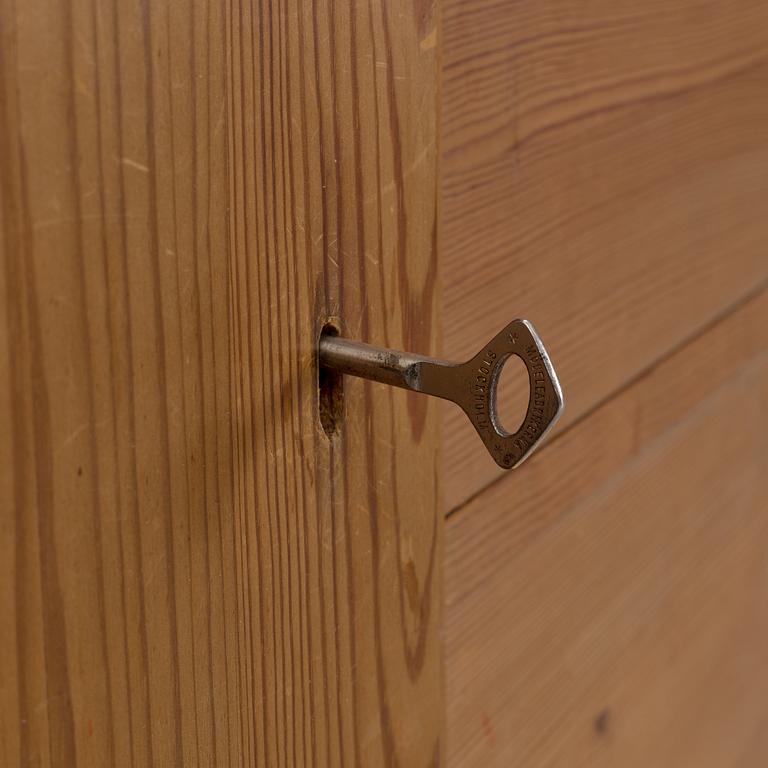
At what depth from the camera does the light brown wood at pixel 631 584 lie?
1.37 feet

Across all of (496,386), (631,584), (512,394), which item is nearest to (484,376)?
(496,386)

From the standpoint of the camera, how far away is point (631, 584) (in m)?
0.52

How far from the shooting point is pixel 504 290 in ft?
1.25

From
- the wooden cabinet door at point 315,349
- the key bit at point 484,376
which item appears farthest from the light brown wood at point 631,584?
the key bit at point 484,376

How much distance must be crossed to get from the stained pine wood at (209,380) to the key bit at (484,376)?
0.04 feet

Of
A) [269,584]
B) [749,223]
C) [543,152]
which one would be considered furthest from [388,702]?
[749,223]

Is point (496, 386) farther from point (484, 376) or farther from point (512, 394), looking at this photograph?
point (512, 394)

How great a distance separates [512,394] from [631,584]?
169mm

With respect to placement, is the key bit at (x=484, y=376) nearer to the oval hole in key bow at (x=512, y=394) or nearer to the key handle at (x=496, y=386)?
the key handle at (x=496, y=386)

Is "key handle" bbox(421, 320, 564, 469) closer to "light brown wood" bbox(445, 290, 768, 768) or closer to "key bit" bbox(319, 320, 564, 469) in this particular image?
"key bit" bbox(319, 320, 564, 469)

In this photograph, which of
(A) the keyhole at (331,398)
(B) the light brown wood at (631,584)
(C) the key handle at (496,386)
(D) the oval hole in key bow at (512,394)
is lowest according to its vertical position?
(B) the light brown wood at (631,584)

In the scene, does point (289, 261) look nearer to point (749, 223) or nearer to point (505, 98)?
point (505, 98)

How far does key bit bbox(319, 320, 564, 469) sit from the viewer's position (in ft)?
0.84

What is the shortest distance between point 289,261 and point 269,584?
8cm
